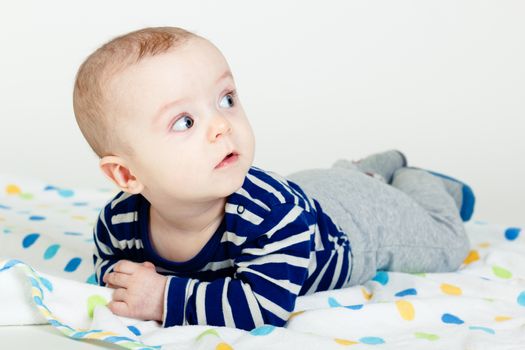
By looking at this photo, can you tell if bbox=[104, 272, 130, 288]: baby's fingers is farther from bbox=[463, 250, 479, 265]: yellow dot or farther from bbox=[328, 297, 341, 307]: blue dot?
bbox=[463, 250, 479, 265]: yellow dot

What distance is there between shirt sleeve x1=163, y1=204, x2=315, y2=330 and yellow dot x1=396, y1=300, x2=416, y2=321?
189mm

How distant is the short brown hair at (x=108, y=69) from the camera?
147 cm

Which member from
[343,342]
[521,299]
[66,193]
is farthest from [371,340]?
[66,193]

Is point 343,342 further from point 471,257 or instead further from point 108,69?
point 471,257

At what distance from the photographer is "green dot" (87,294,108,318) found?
1505mm

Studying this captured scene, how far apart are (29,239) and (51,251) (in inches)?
3.4

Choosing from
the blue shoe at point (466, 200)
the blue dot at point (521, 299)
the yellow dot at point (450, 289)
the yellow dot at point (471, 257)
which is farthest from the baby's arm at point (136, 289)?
the blue shoe at point (466, 200)

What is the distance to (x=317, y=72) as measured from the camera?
12.4 feet

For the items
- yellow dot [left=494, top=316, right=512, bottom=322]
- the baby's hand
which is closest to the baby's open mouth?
the baby's hand

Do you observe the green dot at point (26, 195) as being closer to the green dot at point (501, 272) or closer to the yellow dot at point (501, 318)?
the green dot at point (501, 272)

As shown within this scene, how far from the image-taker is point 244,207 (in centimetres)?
155

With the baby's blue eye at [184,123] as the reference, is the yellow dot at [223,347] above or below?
below

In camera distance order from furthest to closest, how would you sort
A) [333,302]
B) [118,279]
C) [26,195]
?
[26,195]
[333,302]
[118,279]

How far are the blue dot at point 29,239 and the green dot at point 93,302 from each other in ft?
1.74
